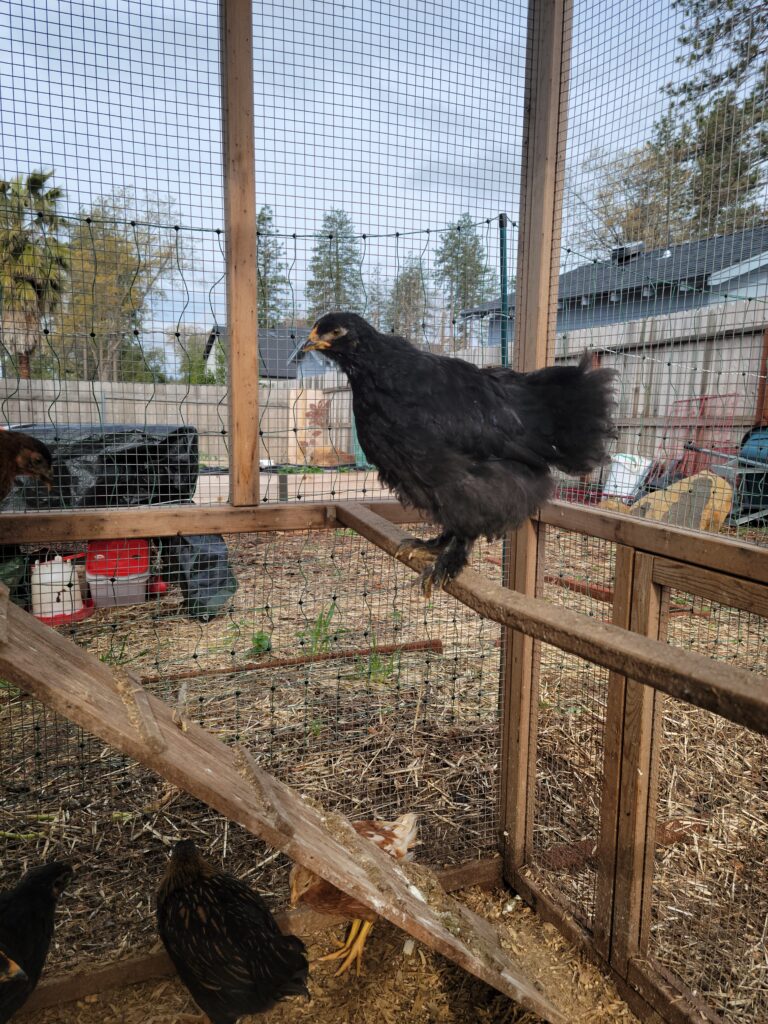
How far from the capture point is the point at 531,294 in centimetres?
237

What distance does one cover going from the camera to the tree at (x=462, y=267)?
248 centimetres

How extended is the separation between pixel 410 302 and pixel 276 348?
24.2 inches

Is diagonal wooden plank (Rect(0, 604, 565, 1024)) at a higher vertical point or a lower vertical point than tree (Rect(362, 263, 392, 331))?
lower

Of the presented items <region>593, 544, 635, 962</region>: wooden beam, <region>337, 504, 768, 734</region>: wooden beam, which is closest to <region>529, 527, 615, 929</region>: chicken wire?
<region>593, 544, 635, 962</region>: wooden beam

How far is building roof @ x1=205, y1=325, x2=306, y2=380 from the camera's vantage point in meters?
2.37

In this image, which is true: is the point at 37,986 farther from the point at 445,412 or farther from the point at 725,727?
the point at 725,727

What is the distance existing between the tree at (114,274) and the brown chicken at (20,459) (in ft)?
1.46

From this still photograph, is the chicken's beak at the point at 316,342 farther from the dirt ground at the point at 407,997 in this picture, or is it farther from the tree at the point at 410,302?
the dirt ground at the point at 407,997

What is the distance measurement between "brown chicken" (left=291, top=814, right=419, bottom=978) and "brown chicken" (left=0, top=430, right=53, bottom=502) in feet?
5.94

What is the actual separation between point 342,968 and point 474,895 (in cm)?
67

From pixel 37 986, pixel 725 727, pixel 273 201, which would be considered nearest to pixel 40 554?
pixel 37 986

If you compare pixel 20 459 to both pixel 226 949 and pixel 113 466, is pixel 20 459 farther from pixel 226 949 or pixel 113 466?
pixel 226 949

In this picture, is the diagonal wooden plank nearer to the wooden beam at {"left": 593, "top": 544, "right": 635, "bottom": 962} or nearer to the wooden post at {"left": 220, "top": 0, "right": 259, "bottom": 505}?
the wooden beam at {"left": 593, "top": 544, "right": 635, "bottom": 962}

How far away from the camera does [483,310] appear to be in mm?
2701
